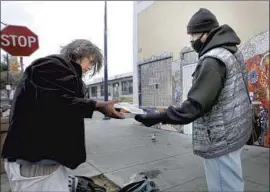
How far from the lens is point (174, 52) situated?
8.65m

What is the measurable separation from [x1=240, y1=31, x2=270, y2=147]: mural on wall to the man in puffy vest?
4.49 meters

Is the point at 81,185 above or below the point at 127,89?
below

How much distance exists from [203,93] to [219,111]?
0.21 meters

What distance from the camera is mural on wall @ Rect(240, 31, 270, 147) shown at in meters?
5.84

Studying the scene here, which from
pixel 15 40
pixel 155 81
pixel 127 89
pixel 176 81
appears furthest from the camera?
pixel 127 89

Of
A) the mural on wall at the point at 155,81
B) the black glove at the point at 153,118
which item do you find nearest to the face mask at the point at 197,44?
the black glove at the point at 153,118

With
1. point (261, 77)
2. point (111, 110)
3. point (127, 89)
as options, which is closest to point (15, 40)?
point (111, 110)

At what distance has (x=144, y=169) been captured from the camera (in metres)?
4.74

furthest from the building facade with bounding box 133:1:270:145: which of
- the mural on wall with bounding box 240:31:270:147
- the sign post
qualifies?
the sign post

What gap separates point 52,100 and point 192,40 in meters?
1.13

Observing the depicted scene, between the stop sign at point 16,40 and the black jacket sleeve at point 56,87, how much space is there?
16.9ft

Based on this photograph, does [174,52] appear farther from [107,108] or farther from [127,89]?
[127,89]

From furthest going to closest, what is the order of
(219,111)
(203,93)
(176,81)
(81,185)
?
(176,81) → (81,185) → (219,111) → (203,93)

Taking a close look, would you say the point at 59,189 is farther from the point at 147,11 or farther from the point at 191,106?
the point at 147,11
